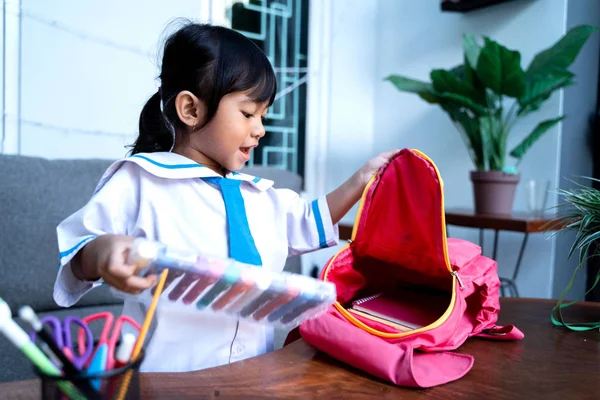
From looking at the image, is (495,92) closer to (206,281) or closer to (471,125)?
(471,125)

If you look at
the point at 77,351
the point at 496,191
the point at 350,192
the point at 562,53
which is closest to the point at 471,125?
the point at 496,191

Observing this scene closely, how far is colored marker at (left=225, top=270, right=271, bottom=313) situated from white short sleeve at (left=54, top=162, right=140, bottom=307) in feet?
0.72

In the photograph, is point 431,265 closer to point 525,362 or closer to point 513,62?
point 525,362

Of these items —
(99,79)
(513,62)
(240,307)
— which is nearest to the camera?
(240,307)

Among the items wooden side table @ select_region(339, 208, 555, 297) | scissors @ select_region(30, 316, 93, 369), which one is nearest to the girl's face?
scissors @ select_region(30, 316, 93, 369)

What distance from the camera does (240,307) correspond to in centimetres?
63

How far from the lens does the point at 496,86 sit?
199 centimetres

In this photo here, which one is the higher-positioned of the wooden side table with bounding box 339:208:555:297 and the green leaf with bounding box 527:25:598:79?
the green leaf with bounding box 527:25:598:79

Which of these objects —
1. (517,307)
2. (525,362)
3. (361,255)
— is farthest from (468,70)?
(525,362)

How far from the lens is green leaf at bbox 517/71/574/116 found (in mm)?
1936

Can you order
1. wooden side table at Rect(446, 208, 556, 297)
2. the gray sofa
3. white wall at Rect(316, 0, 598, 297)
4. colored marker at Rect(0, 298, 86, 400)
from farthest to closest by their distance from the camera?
white wall at Rect(316, 0, 598, 297)
wooden side table at Rect(446, 208, 556, 297)
the gray sofa
colored marker at Rect(0, 298, 86, 400)

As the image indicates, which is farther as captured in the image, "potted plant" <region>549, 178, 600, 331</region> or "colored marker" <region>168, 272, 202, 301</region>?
"potted plant" <region>549, 178, 600, 331</region>

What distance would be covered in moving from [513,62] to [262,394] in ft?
5.48

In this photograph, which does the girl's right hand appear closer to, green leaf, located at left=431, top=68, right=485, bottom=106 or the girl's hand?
the girl's hand
